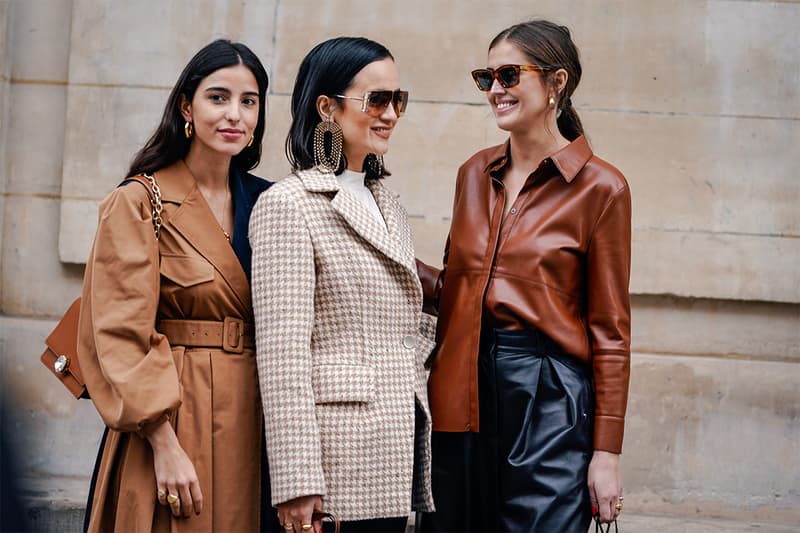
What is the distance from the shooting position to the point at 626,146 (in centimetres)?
518

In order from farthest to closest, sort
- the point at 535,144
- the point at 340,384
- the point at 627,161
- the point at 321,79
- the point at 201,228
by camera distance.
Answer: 1. the point at 627,161
2. the point at 535,144
3. the point at 321,79
4. the point at 201,228
5. the point at 340,384

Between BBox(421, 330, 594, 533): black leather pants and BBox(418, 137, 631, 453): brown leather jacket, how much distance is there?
0.05 metres

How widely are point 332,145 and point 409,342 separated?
2.27 ft

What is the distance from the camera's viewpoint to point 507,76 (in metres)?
3.23

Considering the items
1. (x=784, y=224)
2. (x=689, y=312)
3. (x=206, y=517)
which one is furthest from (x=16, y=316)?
(x=784, y=224)

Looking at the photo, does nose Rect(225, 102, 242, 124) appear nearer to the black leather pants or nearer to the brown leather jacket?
the brown leather jacket

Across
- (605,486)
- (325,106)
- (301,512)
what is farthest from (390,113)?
(605,486)

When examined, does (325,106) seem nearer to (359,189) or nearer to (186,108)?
(359,189)

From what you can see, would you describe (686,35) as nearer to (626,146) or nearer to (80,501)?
(626,146)

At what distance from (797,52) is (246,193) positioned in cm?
340

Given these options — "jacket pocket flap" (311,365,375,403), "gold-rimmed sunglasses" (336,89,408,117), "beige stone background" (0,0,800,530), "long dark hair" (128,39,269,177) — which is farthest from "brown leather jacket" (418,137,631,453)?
"beige stone background" (0,0,800,530)

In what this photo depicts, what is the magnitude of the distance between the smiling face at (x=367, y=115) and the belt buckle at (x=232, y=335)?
2.27 feet

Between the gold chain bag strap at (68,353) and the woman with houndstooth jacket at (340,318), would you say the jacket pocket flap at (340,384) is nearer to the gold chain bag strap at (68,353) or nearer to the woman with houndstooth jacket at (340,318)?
the woman with houndstooth jacket at (340,318)

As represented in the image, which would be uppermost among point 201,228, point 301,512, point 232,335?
point 201,228
